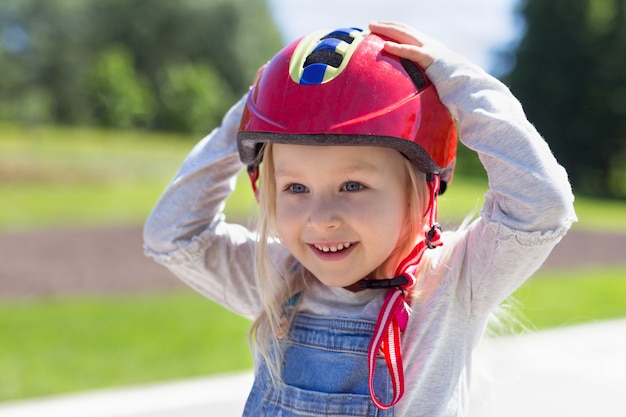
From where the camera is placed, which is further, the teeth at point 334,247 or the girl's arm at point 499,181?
the teeth at point 334,247

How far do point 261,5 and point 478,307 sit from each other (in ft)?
88.3

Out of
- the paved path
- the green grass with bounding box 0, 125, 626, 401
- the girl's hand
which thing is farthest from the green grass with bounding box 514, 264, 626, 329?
the girl's hand

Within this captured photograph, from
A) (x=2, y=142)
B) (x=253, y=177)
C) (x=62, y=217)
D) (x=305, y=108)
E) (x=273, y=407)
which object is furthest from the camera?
(x=2, y=142)

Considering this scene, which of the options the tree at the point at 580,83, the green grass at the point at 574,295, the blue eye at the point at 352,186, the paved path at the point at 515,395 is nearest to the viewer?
the blue eye at the point at 352,186

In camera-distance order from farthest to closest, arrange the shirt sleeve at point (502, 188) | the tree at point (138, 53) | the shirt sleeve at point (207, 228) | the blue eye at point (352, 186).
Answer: the tree at point (138, 53)
the shirt sleeve at point (207, 228)
the blue eye at point (352, 186)
the shirt sleeve at point (502, 188)

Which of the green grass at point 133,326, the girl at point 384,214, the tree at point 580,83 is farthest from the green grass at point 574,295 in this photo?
the tree at point 580,83

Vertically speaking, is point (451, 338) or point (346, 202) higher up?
point (346, 202)

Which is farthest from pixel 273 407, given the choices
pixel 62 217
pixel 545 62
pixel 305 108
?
pixel 545 62

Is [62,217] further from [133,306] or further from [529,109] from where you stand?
[529,109]

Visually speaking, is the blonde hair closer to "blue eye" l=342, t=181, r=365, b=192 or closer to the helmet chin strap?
the helmet chin strap

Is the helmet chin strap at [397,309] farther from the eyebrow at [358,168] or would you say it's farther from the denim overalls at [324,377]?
the eyebrow at [358,168]

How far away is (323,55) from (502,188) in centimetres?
49

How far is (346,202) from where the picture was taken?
5.52ft

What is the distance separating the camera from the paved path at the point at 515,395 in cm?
313
